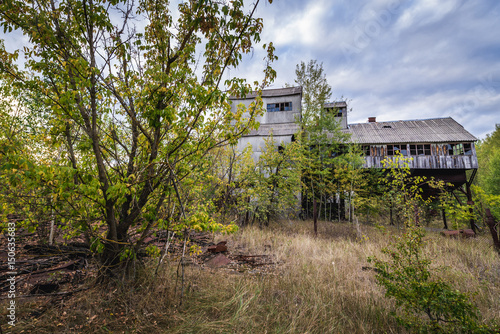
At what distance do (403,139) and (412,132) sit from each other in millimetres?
1930

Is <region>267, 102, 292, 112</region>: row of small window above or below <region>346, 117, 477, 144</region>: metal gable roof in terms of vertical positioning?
above

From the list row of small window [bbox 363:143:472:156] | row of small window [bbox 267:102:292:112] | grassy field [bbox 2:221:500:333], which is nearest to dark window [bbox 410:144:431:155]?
row of small window [bbox 363:143:472:156]

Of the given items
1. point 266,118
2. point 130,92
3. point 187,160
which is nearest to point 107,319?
point 187,160

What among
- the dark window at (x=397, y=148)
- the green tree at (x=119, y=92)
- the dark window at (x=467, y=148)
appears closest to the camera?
the green tree at (x=119, y=92)

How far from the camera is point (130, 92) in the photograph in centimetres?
371

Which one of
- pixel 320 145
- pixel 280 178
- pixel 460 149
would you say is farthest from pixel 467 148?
pixel 280 178

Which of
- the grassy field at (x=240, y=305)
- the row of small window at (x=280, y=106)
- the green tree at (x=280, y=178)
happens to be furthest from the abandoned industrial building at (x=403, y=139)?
the grassy field at (x=240, y=305)

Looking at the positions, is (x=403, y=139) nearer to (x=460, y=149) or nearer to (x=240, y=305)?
(x=460, y=149)

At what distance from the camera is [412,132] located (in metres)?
20.0

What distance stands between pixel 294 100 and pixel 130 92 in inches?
718

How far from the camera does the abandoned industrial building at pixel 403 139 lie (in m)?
17.5

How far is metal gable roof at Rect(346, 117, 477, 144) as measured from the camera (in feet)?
59.8

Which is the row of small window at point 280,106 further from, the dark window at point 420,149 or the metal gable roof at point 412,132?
the dark window at point 420,149

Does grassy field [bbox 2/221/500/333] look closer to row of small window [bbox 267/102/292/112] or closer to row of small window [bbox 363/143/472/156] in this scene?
row of small window [bbox 363/143/472/156]
